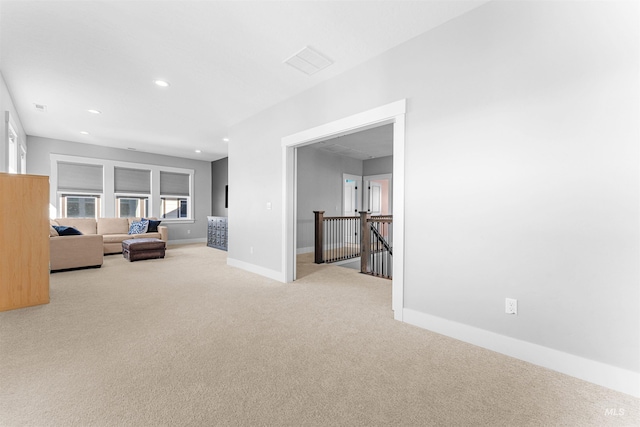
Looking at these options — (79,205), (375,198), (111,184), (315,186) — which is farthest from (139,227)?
(375,198)

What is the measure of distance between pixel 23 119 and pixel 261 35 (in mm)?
5559

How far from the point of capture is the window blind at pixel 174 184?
8211 millimetres

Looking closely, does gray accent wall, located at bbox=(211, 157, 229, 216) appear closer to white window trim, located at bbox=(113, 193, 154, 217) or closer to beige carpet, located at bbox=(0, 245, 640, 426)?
white window trim, located at bbox=(113, 193, 154, 217)

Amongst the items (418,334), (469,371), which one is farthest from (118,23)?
(469,371)

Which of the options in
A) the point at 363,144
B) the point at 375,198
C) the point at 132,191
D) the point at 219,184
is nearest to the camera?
the point at 363,144

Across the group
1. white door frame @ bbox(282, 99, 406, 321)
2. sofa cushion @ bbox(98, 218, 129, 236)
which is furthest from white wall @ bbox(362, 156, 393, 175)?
sofa cushion @ bbox(98, 218, 129, 236)

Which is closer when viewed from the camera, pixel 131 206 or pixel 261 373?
pixel 261 373

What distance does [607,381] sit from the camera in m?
1.63

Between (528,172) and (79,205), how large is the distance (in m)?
9.16

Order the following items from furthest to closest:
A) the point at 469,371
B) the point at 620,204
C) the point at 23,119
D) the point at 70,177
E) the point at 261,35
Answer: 1. the point at 70,177
2. the point at 23,119
3. the point at 261,35
4. the point at 469,371
5. the point at 620,204

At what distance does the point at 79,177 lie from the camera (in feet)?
A: 22.5

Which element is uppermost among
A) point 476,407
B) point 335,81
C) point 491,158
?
point 335,81

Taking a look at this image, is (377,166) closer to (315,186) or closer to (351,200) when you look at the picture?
(351,200)

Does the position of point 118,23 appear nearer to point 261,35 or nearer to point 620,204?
point 261,35
